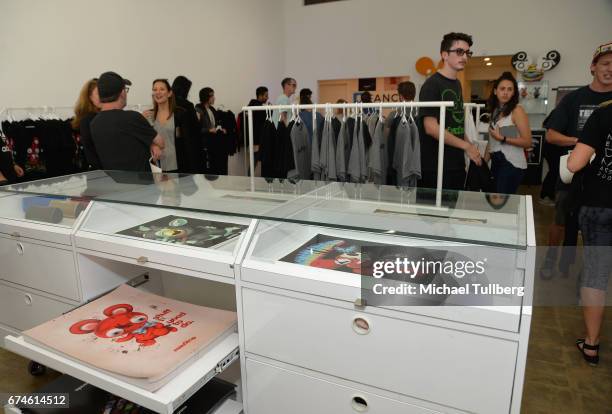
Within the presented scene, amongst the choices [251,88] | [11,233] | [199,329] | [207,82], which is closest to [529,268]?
[199,329]

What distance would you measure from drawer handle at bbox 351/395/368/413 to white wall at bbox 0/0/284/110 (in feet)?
14.8

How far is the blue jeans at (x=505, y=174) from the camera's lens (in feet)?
11.0

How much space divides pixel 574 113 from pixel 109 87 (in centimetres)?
297

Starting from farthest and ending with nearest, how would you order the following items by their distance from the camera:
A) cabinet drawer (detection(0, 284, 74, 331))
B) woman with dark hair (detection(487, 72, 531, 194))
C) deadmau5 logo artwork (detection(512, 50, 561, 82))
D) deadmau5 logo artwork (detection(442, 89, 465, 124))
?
deadmau5 logo artwork (detection(512, 50, 561, 82)) → woman with dark hair (detection(487, 72, 531, 194)) → deadmau5 logo artwork (detection(442, 89, 465, 124)) → cabinet drawer (detection(0, 284, 74, 331))

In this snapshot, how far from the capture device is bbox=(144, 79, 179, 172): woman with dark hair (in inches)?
160

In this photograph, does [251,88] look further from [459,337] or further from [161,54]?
[459,337]

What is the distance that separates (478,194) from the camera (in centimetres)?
161

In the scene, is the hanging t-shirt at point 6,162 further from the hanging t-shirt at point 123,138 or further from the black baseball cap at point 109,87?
the black baseball cap at point 109,87

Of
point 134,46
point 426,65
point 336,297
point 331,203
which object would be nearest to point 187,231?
point 331,203

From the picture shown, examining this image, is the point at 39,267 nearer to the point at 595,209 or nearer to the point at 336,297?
the point at 336,297

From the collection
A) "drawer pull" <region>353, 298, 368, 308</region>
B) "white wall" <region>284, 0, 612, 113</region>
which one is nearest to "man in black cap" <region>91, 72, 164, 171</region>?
"drawer pull" <region>353, 298, 368, 308</region>

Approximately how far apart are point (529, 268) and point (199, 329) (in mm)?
1035

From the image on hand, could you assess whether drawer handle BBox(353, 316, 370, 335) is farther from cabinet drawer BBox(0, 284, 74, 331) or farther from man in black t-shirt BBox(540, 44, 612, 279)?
man in black t-shirt BBox(540, 44, 612, 279)

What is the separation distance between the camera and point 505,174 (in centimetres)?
339
